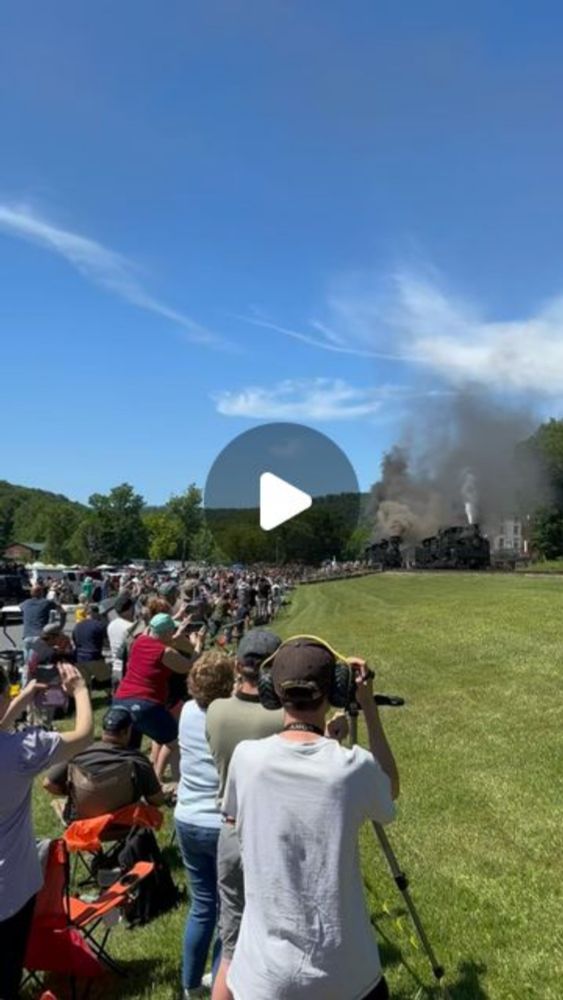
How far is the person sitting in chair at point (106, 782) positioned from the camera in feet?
18.0

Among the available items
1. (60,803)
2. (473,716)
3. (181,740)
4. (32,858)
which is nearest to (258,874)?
(32,858)

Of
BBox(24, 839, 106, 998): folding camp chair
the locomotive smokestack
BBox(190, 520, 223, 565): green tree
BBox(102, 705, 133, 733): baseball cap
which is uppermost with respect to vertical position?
the locomotive smokestack

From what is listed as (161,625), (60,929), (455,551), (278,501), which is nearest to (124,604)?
(278,501)

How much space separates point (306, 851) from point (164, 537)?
140 metres

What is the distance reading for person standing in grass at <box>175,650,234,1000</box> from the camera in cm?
411

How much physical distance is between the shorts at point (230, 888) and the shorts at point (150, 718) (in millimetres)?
3615

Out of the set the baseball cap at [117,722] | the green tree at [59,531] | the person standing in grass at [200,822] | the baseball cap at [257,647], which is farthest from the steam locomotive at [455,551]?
the green tree at [59,531]

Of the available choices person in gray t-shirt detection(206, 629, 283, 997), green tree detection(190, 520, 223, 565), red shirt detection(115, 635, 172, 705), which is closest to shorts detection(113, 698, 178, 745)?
red shirt detection(115, 635, 172, 705)

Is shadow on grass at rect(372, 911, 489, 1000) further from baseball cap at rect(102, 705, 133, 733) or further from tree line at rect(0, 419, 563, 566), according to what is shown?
tree line at rect(0, 419, 563, 566)

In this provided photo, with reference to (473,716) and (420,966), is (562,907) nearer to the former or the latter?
(420,966)

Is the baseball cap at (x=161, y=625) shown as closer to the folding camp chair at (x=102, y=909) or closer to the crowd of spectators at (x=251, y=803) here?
the crowd of spectators at (x=251, y=803)

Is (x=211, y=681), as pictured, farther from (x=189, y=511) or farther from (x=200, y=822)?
(x=189, y=511)

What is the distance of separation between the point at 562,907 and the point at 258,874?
375cm

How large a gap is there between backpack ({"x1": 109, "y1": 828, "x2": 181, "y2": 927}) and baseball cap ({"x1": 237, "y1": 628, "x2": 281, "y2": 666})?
7.77ft
